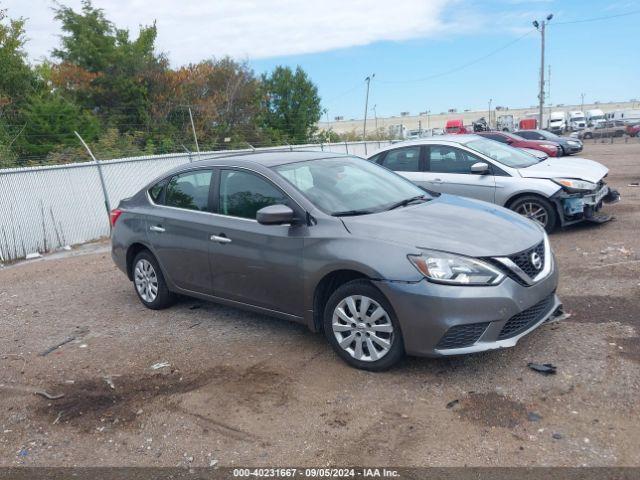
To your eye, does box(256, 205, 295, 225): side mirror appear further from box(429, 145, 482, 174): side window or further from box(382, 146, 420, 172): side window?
box(382, 146, 420, 172): side window

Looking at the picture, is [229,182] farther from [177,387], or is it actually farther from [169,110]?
[169,110]

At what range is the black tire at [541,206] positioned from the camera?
8344 mm

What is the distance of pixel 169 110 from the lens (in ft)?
86.8

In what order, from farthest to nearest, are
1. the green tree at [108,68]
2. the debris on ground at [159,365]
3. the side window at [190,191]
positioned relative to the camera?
the green tree at [108,68], the side window at [190,191], the debris on ground at [159,365]

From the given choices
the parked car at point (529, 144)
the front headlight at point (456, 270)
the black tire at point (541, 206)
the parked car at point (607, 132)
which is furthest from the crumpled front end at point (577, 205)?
the parked car at point (607, 132)

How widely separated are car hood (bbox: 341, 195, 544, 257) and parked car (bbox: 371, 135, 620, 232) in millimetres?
3511

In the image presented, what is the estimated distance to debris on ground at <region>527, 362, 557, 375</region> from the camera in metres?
4.18

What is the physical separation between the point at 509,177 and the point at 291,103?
95.6 ft

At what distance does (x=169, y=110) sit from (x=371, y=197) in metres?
23.1

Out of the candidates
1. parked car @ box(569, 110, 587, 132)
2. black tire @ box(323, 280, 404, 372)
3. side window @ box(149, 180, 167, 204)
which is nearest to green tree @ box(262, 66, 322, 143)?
side window @ box(149, 180, 167, 204)

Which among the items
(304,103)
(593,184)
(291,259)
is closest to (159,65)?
(304,103)

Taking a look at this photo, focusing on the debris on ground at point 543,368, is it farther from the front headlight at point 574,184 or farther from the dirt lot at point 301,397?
the front headlight at point 574,184

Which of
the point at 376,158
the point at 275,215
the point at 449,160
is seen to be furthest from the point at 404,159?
the point at 275,215

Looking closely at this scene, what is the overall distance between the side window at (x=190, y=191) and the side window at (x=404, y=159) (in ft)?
14.6
